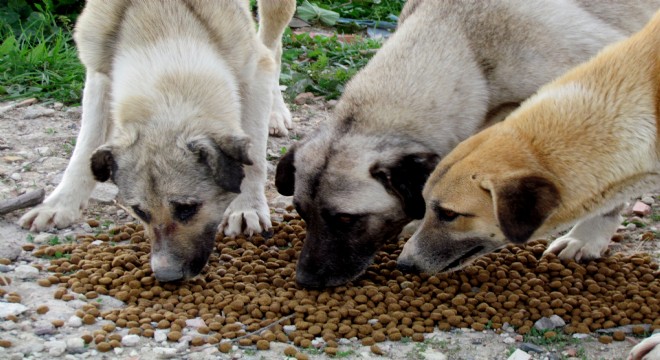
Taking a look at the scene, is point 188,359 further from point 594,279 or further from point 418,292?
point 594,279

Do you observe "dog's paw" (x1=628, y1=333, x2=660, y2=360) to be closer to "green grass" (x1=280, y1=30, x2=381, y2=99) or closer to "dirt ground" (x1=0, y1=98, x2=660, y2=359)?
"dirt ground" (x1=0, y1=98, x2=660, y2=359)

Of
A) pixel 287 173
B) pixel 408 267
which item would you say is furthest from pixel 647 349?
pixel 287 173

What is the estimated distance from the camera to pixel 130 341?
15.4ft

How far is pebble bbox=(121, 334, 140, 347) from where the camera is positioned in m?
4.68

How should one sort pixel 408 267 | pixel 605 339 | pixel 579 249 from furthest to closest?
1. pixel 579 249
2. pixel 408 267
3. pixel 605 339

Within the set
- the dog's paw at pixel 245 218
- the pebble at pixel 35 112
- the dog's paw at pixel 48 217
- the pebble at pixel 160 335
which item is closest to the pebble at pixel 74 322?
the pebble at pixel 160 335

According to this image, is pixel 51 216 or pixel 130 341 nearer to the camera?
pixel 130 341

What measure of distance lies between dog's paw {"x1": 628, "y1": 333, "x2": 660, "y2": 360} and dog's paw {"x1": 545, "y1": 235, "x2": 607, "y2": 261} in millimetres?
1247

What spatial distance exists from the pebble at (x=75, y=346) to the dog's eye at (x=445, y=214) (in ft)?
6.44

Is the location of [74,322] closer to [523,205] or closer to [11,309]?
[11,309]

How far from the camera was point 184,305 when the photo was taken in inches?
204

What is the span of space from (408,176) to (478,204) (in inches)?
24.1

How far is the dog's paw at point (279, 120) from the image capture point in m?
7.86

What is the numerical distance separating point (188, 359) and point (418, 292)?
1486 millimetres
